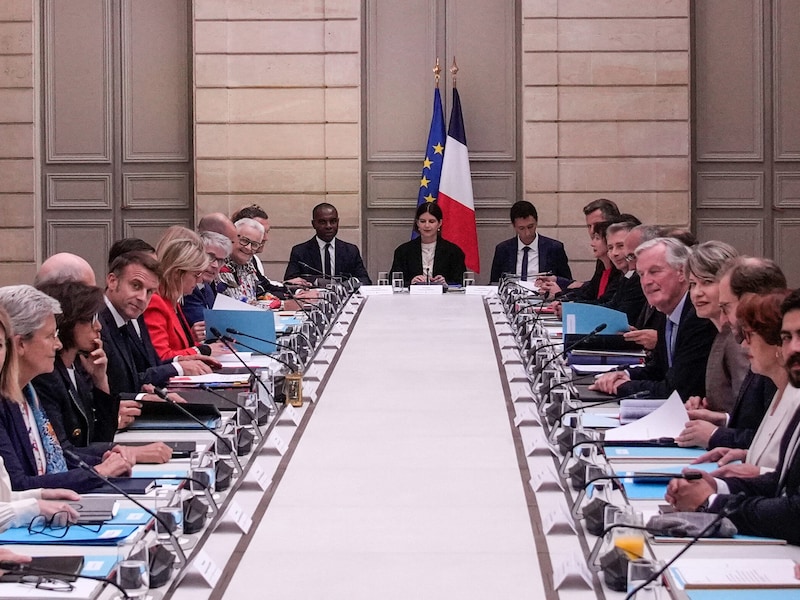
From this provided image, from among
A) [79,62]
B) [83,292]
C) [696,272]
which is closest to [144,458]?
[83,292]

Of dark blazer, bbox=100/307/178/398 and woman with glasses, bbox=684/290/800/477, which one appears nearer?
woman with glasses, bbox=684/290/800/477

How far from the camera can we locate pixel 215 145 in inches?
402

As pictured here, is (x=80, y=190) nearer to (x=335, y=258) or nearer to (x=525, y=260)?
(x=335, y=258)

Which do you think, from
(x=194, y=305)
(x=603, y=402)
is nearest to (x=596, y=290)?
A: (x=194, y=305)

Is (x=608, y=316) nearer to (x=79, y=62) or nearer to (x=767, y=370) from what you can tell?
(x=767, y=370)

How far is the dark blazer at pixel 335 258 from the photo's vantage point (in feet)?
30.3

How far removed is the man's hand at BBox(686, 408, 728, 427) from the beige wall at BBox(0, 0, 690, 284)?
641 centimetres

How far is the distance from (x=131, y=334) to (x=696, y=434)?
234 cm

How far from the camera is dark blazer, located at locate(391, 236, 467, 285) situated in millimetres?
8977

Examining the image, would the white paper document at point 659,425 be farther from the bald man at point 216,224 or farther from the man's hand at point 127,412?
the bald man at point 216,224

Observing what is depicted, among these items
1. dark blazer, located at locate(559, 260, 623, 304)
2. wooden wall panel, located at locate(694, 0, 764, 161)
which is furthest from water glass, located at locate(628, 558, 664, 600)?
wooden wall panel, located at locate(694, 0, 764, 161)

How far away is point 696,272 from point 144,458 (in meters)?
1.95

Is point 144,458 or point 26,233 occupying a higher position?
point 26,233

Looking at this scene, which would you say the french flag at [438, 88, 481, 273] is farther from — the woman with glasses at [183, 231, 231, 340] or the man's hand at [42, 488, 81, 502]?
the man's hand at [42, 488, 81, 502]
